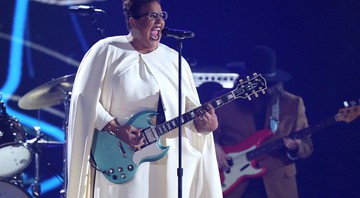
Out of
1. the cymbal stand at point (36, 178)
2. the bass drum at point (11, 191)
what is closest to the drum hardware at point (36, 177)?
the cymbal stand at point (36, 178)

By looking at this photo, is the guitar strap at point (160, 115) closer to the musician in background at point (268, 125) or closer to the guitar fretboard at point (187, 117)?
the guitar fretboard at point (187, 117)

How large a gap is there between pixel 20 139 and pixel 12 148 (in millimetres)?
137

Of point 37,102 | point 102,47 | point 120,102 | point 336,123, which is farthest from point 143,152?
point 336,123

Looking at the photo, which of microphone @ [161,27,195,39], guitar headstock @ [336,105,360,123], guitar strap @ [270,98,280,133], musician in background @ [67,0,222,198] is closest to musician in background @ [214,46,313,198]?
guitar strap @ [270,98,280,133]

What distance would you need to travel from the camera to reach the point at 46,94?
576cm

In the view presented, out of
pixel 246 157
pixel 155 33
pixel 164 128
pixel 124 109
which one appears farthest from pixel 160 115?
pixel 246 157

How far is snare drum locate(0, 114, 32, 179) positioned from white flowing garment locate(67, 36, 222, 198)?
6.01 feet

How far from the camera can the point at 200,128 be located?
4.21 meters

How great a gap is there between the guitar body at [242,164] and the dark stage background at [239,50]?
42cm

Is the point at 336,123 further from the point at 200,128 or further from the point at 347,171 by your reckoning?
the point at 200,128

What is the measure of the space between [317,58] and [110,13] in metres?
2.02

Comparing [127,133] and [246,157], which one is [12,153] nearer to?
[246,157]

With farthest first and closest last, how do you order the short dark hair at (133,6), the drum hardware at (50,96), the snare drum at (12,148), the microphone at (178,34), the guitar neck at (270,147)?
the guitar neck at (270,147), the snare drum at (12,148), the drum hardware at (50,96), the short dark hair at (133,6), the microphone at (178,34)

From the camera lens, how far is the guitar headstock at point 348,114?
582cm
